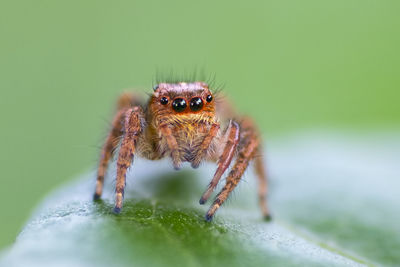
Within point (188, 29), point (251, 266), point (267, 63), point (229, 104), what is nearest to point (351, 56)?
point (267, 63)

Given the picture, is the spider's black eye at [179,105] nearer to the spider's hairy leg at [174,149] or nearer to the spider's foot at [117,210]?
the spider's hairy leg at [174,149]

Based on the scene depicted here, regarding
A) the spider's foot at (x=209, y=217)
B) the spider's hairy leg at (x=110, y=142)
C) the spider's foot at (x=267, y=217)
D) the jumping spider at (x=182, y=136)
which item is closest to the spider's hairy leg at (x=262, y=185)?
the spider's foot at (x=267, y=217)

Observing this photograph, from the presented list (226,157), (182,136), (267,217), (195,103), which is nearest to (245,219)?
(267,217)

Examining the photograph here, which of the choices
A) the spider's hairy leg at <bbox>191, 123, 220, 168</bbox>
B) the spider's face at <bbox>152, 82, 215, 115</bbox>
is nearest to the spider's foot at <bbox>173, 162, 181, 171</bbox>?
the spider's hairy leg at <bbox>191, 123, 220, 168</bbox>

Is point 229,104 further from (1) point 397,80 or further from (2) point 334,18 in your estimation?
(2) point 334,18

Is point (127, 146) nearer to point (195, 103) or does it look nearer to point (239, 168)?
point (195, 103)

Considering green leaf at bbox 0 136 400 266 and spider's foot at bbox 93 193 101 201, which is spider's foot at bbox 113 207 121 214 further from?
spider's foot at bbox 93 193 101 201
